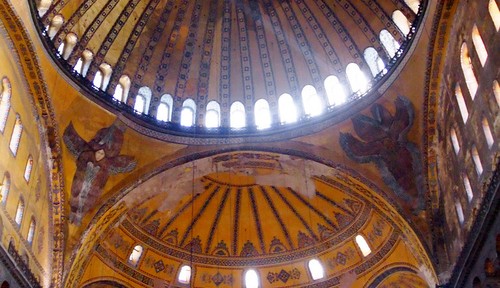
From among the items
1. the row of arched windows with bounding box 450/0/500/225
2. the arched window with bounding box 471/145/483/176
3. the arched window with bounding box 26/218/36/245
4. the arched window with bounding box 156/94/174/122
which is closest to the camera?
the row of arched windows with bounding box 450/0/500/225

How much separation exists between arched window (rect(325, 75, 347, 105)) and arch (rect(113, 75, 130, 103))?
6.22 m

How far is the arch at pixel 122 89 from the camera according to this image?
18278 millimetres

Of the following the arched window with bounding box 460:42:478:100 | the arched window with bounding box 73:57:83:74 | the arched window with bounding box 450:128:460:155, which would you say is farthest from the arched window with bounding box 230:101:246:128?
the arched window with bounding box 460:42:478:100

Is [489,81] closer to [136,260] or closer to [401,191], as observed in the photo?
[401,191]

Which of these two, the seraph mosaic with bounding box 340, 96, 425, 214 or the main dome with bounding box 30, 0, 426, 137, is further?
the main dome with bounding box 30, 0, 426, 137

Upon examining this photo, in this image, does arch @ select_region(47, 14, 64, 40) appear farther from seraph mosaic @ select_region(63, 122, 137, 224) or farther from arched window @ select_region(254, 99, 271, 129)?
arched window @ select_region(254, 99, 271, 129)

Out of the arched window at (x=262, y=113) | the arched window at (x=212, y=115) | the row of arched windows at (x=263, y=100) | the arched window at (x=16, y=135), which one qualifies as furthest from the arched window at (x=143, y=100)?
the arched window at (x=16, y=135)

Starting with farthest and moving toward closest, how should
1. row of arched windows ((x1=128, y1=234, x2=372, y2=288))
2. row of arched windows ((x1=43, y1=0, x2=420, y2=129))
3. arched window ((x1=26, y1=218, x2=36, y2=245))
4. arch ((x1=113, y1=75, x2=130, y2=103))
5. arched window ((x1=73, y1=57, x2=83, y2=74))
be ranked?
row of arched windows ((x1=128, y1=234, x2=372, y2=288)) < arch ((x1=113, y1=75, x2=130, y2=103)) < arched window ((x1=73, y1=57, x2=83, y2=74)) < row of arched windows ((x1=43, y1=0, x2=420, y2=129)) < arched window ((x1=26, y1=218, x2=36, y2=245))

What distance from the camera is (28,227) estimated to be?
1545cm

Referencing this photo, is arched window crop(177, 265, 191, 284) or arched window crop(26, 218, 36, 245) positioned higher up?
arched window crop(177, 265, 191, 284)

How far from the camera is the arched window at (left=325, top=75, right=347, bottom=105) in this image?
60.4ft

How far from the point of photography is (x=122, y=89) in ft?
60.8

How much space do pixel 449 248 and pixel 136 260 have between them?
10347 mm

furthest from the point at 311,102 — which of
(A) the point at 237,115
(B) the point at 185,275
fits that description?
(B) the point at 185,275
